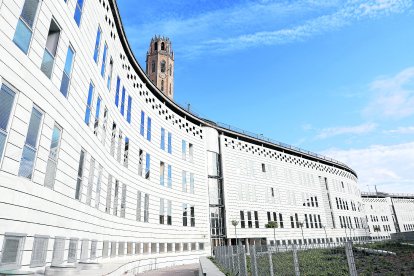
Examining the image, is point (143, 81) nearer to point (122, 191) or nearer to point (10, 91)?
point (122, 191)

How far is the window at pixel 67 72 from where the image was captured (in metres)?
11.6

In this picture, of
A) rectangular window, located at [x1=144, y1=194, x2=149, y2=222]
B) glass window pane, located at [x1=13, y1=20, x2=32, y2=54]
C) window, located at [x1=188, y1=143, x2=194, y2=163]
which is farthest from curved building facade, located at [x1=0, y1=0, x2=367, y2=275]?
window, located at [x1=188, y1=143, x2=194, y2=163]

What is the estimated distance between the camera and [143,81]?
29.6 m

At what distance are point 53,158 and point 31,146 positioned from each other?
162 centimetres

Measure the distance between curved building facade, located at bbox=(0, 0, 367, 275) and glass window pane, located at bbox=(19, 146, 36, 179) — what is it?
0.10ft

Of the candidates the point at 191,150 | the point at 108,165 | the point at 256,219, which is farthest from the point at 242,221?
the point at 108,165

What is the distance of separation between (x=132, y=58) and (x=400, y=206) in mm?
117314

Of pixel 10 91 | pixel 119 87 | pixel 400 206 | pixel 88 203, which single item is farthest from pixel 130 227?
pixel 400 206

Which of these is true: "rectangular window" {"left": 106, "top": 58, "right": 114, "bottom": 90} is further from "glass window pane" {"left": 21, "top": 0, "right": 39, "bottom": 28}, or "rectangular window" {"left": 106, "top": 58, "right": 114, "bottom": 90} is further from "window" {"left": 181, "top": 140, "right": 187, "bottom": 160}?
"window" {"left": 181, "top": 140, "right": 187, "bottom": 160}

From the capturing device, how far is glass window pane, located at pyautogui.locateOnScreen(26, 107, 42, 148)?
9.02 metres

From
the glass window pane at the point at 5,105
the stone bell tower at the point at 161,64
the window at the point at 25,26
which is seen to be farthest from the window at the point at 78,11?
the stone bell tower at the point at 161,64

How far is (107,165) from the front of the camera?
17.9 metres

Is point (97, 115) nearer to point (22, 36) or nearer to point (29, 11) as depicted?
point (29, 11)

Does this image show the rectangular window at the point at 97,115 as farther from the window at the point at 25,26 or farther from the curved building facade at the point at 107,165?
the window at the point at 25,26
